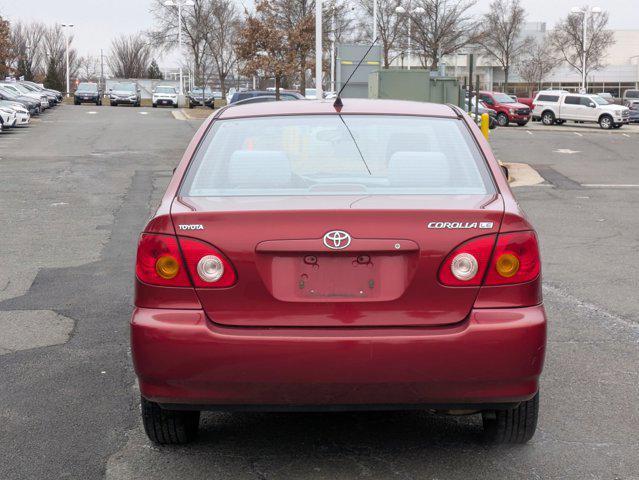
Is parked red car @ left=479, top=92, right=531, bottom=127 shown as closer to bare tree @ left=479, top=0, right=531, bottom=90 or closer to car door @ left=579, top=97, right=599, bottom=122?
car door @ left=579, top=97, right=599, bottom=122

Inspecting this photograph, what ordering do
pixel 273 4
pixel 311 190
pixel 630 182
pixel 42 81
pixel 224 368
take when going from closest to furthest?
pixel 224 368 → pixel 311 190 → pixel 630 182 → pixel 273 4 → pixel 42 81

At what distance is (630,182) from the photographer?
859 inches

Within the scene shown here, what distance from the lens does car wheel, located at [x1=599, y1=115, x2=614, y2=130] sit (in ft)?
152

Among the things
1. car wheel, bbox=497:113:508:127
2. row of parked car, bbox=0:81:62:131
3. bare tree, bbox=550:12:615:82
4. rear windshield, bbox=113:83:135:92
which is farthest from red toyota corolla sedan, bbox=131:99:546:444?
bare tree, bbox=550:12:615:82

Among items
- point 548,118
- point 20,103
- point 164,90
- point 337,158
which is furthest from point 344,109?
point 164,90

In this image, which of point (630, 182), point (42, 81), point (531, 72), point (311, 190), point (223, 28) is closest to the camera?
point (311, 190)

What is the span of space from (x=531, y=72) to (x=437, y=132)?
319ft

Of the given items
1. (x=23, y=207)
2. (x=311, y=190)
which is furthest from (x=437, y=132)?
(x=23, y=207)

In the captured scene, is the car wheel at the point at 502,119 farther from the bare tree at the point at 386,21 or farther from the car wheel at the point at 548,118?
the bare tree at the point at 386,21

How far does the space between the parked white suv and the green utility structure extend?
21.3 metres

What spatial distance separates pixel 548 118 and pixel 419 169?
4634 centimetres

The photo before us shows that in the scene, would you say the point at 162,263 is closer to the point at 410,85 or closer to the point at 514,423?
the point at 514,423

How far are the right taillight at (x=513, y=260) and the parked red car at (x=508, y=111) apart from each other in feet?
144

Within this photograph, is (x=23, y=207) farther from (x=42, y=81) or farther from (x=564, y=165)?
(x=42, y=81)
